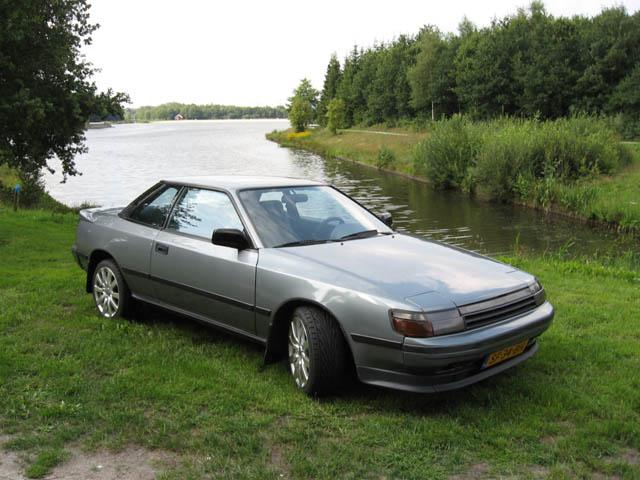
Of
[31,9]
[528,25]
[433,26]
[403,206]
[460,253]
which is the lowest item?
[403,206]

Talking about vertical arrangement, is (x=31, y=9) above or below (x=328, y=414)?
above

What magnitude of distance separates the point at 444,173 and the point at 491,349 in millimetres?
30911

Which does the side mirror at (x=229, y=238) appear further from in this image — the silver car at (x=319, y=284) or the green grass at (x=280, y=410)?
the green grass at (x=280, y=410)

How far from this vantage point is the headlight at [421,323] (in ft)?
13.1

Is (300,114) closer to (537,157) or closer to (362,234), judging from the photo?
(537,157)

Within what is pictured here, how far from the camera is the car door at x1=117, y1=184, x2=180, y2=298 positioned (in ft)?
19.5

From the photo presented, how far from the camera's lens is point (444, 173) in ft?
112

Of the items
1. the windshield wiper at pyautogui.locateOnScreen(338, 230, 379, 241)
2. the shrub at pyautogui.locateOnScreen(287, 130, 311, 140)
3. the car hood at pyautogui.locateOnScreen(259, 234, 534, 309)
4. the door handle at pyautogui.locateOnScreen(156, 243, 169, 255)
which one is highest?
the shrub at pyautogui.locateOnScreen(287, 130, 311, 140)

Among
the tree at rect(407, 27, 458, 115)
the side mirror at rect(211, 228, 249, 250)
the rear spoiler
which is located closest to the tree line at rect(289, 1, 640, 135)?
the tree at rect(407, 27, 458, 115)

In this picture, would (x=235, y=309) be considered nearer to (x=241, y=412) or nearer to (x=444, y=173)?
(x=241, y=412)

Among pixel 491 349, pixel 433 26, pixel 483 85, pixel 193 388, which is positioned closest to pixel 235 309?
pixel 193 388

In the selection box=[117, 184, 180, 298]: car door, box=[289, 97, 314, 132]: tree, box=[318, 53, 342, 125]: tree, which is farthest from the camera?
box=[318, 53, 342, 125]: tree

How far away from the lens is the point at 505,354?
439cm

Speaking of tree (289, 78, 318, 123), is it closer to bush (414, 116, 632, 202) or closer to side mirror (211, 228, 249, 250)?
bush (414, 116, 632, 202)
